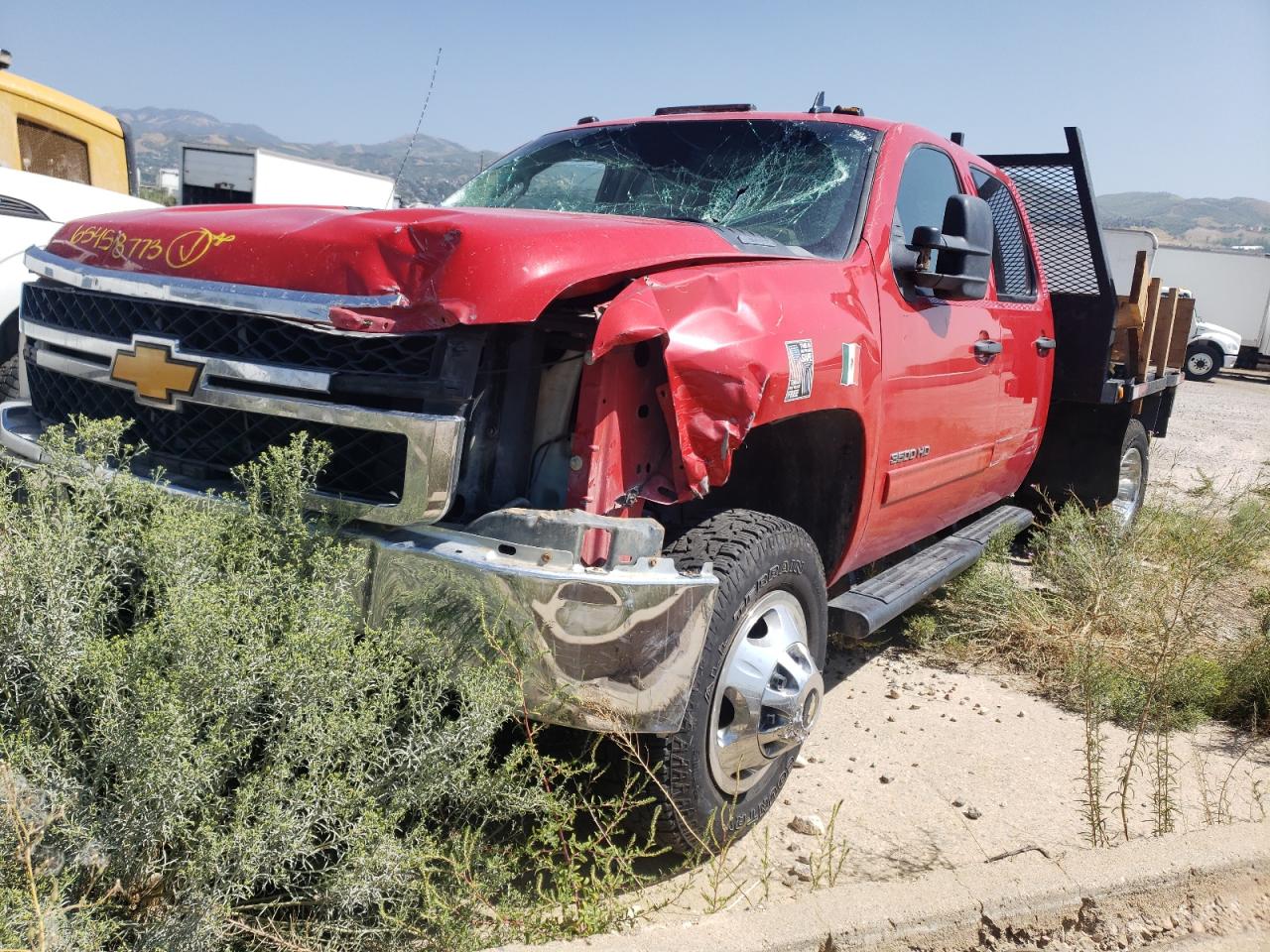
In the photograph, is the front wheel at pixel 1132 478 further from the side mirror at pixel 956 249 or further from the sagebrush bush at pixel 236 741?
the sagebrush bush at pixel 236 741

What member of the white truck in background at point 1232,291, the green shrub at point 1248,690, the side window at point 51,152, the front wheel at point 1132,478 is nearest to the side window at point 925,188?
the green shrub at point 1248,690

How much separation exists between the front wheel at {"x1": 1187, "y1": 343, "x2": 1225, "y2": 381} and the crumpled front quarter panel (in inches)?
1027

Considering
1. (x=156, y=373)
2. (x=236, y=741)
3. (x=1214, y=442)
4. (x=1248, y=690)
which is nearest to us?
(x=236, y=741)

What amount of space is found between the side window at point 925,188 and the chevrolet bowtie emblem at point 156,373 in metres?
2.40

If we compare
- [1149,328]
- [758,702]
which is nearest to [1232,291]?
[1149,328]

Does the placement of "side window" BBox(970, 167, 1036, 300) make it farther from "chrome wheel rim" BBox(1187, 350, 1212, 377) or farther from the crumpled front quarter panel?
"chrome wheel rim" BBox(1187, 350, 1212, 377)

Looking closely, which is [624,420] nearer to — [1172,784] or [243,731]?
[243,731]

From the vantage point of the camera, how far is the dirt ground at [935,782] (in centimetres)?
285

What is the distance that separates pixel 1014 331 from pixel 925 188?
3.17ft

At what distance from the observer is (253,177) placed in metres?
17.1

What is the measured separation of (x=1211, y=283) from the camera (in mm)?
28609

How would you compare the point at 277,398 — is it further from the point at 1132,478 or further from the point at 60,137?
the point at 60,137

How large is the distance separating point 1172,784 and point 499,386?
2.57m

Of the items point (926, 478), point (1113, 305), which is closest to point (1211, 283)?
point (1113, 305)
